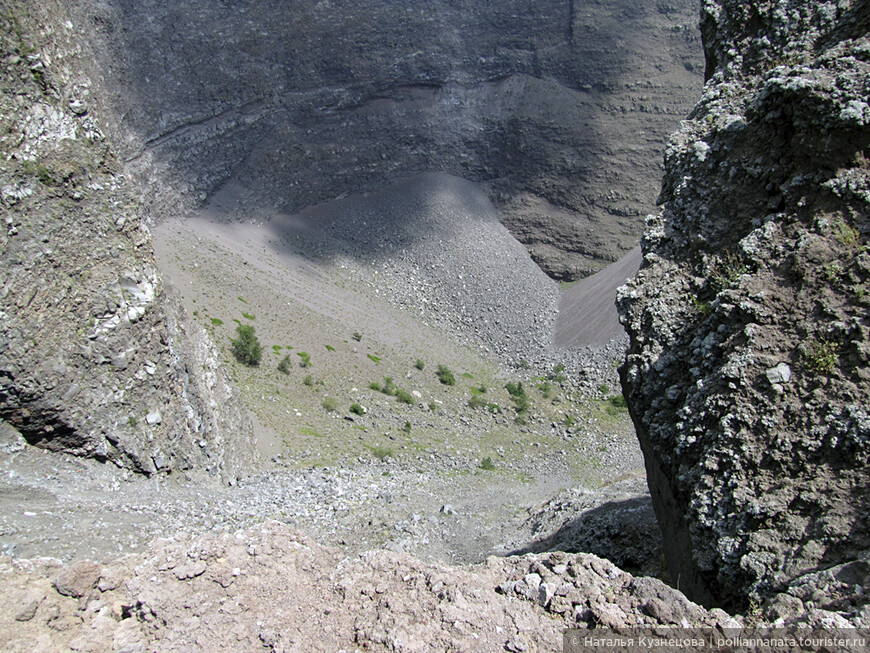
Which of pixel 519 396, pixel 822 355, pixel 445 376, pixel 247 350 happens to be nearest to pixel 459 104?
pixel 445 376

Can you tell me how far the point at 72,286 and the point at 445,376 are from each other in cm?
2183

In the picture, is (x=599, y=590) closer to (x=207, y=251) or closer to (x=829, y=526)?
(x=829, y=526)

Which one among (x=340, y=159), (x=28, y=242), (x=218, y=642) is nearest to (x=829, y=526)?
(x=218, y=642)

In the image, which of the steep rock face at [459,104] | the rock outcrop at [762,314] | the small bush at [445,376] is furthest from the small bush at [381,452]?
the steep rock face at [459,104]

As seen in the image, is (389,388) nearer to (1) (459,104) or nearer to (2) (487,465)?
(2) (487,465)

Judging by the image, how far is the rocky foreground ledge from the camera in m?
6.23

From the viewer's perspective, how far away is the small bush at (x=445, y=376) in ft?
109

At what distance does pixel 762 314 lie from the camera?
7.85 m

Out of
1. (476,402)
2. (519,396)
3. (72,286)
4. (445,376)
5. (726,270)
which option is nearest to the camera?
(726,270)

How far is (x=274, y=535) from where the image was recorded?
8453 mm

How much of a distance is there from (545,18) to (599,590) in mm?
52780

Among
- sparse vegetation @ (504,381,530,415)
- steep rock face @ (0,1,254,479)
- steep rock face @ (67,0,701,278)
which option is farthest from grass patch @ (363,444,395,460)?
steep rock face @ (67,0,701,278)

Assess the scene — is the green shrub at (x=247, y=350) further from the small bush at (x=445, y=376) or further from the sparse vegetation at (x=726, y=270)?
the sparse vegetation at (x=726, y=270)

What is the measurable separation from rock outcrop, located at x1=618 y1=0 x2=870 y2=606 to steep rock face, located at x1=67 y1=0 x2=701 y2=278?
38.3m
